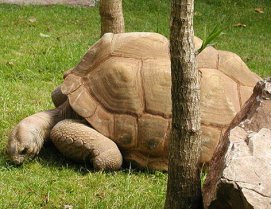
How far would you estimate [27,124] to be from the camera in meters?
5.57

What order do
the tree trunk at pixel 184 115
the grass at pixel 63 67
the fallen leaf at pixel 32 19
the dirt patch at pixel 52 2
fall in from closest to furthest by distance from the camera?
the tree trunk at pixel 184 115 < the grass at pixel 63 67 < the fallen leaf at pixel 32 19 < the dirt patch at pixel 52 2

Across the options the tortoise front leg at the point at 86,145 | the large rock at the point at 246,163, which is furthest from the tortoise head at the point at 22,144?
the large rock at the point at 246,163

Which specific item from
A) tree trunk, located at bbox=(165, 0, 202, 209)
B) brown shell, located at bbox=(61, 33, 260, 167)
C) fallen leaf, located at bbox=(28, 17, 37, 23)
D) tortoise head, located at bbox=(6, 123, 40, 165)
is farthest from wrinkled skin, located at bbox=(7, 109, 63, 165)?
fallen leaf, located at bbox=(28, 17, 37, 23)

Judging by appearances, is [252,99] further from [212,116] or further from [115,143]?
[115,143]

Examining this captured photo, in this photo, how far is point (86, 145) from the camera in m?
5.36

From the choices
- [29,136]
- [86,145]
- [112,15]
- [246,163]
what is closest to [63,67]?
[112,15]

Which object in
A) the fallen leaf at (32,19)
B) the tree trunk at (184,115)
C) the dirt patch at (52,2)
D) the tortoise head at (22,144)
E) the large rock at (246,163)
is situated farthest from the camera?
the dirt patch at (52,2)

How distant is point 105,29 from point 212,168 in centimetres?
456

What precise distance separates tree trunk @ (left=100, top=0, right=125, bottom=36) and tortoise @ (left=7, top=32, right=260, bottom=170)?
257 cm

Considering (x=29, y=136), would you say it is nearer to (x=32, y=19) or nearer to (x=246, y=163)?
(x=246, y=163)

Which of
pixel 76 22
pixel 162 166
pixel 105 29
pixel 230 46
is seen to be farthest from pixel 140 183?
pixel 76 22

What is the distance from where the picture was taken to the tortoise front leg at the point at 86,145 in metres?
5.30

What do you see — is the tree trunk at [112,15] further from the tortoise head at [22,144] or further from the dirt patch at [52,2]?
the dirt patch at [52,2]

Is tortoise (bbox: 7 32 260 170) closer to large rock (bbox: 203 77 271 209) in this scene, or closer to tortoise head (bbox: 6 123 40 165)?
tortoise head (bbox: 6 123 40 165)
